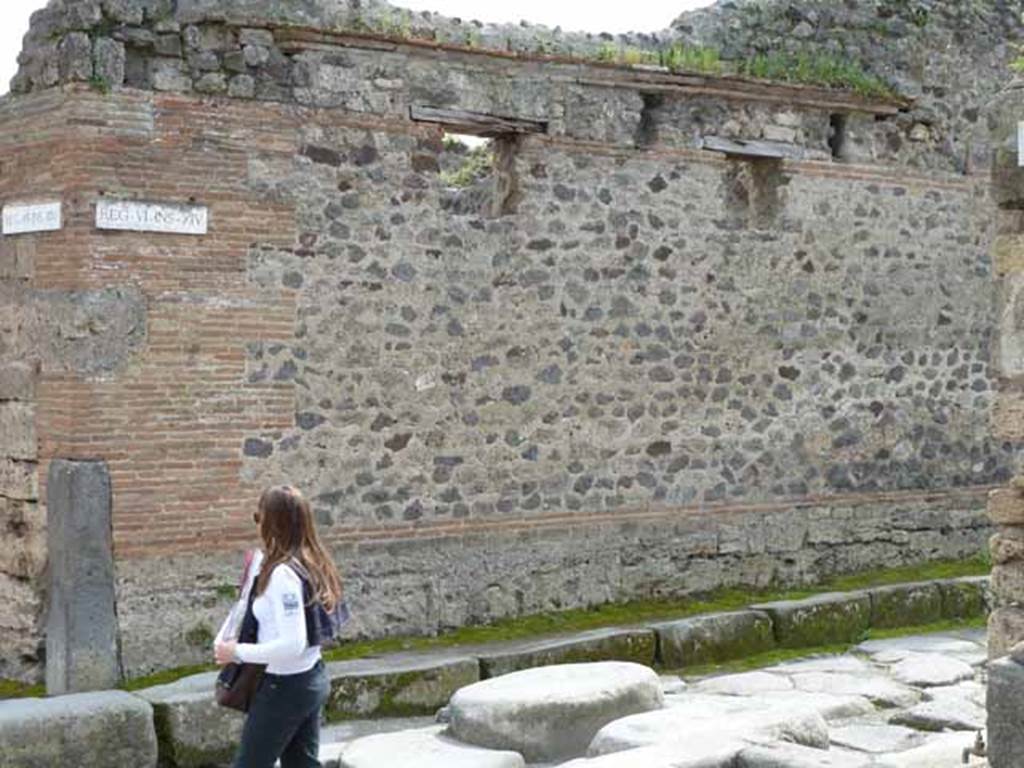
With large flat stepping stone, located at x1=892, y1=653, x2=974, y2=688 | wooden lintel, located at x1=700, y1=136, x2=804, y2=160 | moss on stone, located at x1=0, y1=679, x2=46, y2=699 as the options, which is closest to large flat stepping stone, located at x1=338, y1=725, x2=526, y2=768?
moss on stone, located at x1=0, y1=679, x2=46, y2=699

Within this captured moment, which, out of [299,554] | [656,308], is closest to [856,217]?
[656,308]

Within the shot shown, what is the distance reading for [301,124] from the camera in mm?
9953

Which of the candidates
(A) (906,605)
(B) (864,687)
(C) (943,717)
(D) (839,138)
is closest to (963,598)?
(A) (906,605)

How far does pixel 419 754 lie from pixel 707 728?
1.38 m

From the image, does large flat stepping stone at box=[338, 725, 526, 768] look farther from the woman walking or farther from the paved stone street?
the woman walking

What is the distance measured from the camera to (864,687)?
959cm

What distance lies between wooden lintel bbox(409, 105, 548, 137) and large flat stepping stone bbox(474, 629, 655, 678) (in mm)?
3377

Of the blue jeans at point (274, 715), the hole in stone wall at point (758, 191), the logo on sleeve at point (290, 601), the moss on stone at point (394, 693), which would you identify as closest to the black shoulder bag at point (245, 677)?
the blue jeans at point (274, 715)

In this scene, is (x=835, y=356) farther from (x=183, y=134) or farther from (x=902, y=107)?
(x=183, y=134)

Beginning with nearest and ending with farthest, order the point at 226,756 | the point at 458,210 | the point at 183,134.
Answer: the point at 226,756 < the point at 183,134 < the point at 458,210

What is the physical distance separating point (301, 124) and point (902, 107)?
211 inches

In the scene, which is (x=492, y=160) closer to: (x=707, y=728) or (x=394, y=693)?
(x=394, y=693)

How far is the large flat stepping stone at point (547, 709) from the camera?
26.4 ft

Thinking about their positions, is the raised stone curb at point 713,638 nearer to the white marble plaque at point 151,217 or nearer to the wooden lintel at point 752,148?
the wooden lintel at point 752,148
